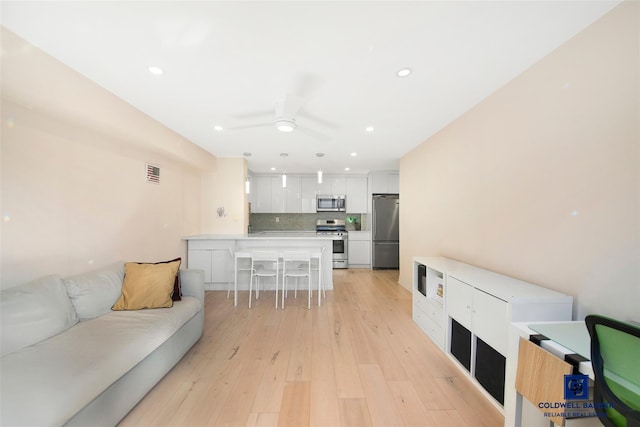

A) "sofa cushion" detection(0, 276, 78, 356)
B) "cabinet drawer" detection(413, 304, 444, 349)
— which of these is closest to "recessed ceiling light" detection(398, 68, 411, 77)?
"cabinet drawer" detection(413, 304, 444, 349)

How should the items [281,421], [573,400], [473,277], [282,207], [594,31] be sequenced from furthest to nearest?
[282,207] → [473,277] → [281,421] → [594,31] → [573,400]

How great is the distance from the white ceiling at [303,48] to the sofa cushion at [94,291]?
171 centimetres

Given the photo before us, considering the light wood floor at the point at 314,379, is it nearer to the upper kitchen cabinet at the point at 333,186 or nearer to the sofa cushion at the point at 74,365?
the sofa cushion at the point at 74,365

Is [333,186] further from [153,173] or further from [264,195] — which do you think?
[153,173]

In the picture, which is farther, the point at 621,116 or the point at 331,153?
the point at 331,153

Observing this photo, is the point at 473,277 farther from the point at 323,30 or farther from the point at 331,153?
the point at 331,153

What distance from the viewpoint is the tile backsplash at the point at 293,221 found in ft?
21.5

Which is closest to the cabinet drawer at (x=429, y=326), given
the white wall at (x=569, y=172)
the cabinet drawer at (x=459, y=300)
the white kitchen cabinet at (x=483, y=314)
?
the white kitchen cabinet at (x=483, y=314)

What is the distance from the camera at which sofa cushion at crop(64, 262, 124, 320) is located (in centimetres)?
191

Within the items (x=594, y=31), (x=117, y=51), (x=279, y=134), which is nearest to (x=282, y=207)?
(x=279, y=134)

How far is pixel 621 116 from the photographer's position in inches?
51.2

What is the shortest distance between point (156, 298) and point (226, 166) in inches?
121

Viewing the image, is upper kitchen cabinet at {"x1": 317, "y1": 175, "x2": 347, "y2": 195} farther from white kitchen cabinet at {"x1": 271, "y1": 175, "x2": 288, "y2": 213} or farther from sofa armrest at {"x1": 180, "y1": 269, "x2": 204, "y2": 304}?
sofa armrest at {"x1": 180, "y1": 269, "x2": 204, "y2": 304}

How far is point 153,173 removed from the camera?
3244 mm
